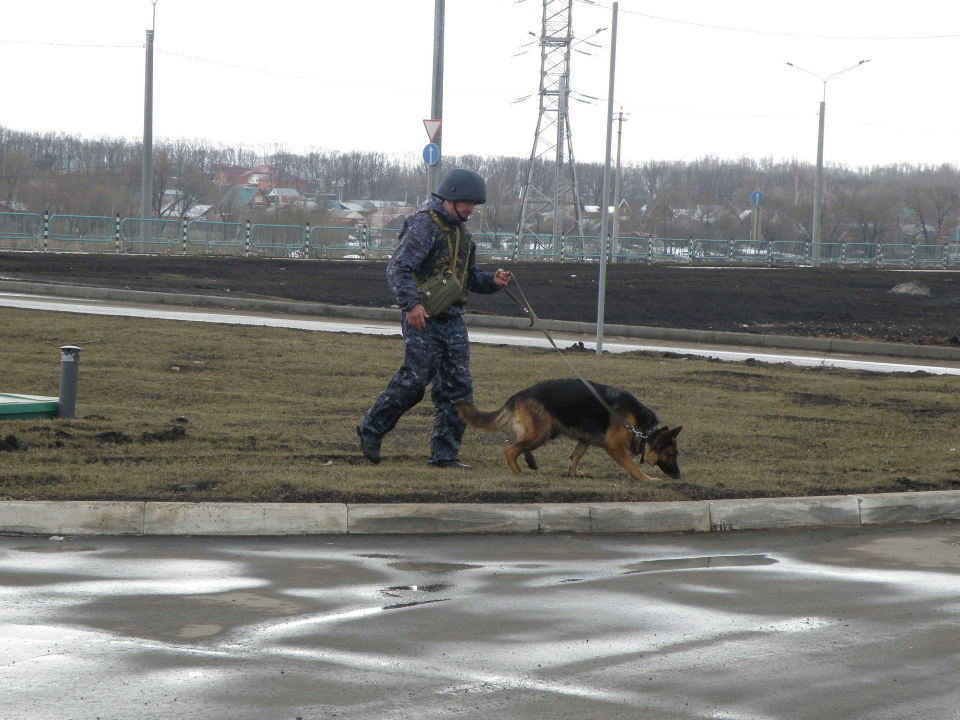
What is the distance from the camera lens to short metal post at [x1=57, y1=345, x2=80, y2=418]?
821cm

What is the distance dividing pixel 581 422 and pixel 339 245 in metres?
37.4

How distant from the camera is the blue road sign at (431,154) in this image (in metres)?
21.1

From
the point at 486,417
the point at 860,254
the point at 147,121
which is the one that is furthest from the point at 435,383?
the point at 860,254

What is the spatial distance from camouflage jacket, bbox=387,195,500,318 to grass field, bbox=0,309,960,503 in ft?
3.55

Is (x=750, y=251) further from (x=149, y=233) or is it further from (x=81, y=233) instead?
(x=81, y=233)

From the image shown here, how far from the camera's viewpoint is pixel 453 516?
6078mm

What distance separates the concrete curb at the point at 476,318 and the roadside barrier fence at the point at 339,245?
17.9 m

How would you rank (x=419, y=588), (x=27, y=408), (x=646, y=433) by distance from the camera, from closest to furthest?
(x=419, y=588) < (x=646, y=433) < (x=27, y=408)

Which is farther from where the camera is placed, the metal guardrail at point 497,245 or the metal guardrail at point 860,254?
the metal guardrail at point 860,254

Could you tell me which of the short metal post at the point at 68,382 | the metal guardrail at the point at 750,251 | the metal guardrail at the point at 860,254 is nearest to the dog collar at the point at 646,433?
the short metal post at the point at 68,382

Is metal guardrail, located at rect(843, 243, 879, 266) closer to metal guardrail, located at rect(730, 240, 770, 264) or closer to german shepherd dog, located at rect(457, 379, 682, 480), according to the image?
metal guardrail, located at rect(730, 240, 770, 264)

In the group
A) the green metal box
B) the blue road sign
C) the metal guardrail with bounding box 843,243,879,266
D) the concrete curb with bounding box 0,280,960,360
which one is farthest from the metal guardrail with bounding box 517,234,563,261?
the green metal box

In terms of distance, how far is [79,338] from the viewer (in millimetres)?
12812

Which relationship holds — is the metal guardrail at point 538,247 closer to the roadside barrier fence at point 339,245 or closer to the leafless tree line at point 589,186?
the roadside barrier fence at point 339,245
